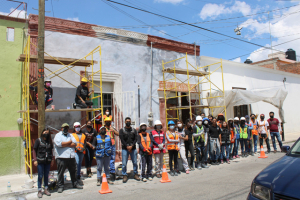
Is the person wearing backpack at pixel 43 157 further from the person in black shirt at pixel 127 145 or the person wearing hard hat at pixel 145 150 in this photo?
the person wearing hard hat at pixel 145 150

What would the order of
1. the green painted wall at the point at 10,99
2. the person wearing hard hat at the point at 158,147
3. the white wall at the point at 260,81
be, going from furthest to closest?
the white wall at the point at 260,81 < the green painted wall at the point at 10,99 < the person wearing hard hat at the point at 158,147

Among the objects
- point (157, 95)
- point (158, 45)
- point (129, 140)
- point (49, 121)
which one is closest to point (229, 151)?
point (157, 95)

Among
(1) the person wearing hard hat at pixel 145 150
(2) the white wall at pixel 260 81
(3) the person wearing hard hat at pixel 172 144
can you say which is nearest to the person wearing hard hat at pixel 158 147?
(1) the person wearing hard hat at pixel 145 150

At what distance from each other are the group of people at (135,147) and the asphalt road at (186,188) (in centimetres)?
31

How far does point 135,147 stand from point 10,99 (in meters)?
4.73

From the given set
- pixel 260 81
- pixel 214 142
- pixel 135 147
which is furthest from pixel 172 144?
pixel 260 81

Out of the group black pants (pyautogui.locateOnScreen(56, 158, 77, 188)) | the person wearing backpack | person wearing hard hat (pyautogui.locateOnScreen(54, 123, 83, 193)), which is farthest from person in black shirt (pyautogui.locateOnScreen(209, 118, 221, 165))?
the person wearing backpack

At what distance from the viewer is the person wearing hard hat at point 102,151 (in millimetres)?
6784

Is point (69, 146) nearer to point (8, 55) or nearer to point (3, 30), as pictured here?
point (8, 55)

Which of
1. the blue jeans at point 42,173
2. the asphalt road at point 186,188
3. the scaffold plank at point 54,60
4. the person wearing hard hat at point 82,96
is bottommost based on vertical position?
the asphalt road at point 186,188

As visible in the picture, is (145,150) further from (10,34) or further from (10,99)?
(10,34)

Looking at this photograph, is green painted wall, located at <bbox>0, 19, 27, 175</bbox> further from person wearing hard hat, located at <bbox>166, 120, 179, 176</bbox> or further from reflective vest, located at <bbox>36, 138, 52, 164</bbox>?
person wearing hard hat, located at <bbox>166, 120, 179, 176</bbox>

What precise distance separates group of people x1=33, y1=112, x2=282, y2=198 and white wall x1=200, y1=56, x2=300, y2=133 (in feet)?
18.5

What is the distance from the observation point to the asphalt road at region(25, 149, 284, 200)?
5570 millimetres
